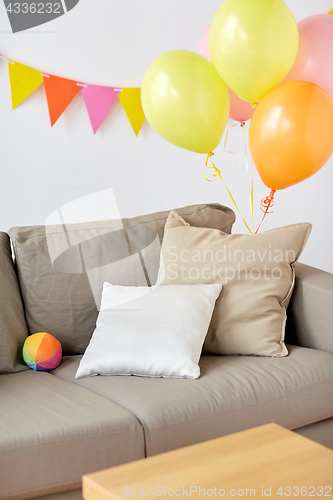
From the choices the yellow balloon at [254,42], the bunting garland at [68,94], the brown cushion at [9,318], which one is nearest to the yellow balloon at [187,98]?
the yellow balloon at [254,42]

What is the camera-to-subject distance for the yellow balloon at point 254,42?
1.43 meters

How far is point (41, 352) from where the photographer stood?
1.52 metres

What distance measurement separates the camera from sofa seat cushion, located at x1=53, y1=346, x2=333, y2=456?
1235mm

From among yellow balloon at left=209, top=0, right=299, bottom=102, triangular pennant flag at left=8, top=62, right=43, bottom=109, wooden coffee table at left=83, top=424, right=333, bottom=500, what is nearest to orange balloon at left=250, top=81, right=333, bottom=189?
yellow balloon at left=209, top=0, right=299, bottom=102

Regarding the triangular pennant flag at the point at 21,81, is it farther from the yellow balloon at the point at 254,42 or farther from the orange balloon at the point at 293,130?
the orange balloon at the point at 293,130

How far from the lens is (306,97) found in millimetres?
1479

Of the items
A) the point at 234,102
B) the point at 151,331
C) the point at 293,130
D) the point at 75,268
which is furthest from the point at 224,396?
the point at 234,102

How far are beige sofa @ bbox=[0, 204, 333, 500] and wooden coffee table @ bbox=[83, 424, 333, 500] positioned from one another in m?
0.26

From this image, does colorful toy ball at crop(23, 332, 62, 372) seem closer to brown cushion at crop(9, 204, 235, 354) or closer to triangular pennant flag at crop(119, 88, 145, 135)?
brown cushion at crop(9, 204, 235, 354)

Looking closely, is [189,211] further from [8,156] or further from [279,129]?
[8,156]

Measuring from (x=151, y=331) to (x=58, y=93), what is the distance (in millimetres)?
1355

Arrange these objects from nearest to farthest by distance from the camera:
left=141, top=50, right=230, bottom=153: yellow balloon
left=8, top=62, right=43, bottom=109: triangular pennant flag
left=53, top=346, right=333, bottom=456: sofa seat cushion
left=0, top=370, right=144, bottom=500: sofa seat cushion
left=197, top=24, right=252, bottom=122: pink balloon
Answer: left=0, top=370, right=144, bottom=500: sofa seat cushion < left=53, top=346, right=333, bottom=456: sofa seat cushion < left=141, top=50, right=230, bottom=153: yellow balloon < left=197, top=24, right=252, bottom=122: pink balloon < left=8, top=62, right=43, bottom=109: triangular pennant flag

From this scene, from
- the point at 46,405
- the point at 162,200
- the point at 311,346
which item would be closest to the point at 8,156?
the point at 162,200

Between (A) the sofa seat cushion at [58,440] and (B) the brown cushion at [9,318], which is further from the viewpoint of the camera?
(B) the brown cushion at [9,318]
